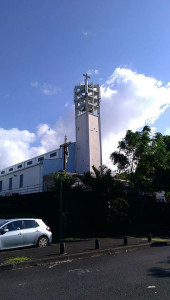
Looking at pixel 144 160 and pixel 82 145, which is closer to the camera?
pixel 144 160

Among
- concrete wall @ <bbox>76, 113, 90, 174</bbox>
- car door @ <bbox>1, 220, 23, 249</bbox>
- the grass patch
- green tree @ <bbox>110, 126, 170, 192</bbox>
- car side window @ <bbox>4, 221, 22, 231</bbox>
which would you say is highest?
concrete wall @ <bbox>76, 113, 90, 174</bbox>

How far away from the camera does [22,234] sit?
1100cm

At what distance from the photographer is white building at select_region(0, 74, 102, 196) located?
132 feet

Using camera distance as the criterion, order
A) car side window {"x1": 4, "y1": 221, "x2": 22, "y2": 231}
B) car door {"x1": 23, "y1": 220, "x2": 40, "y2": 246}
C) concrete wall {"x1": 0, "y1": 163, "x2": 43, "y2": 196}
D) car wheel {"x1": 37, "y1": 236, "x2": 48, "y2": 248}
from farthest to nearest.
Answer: concrete wall {"x1": 0, "y1": 163, "x2": 43, "y2": 196} → car wheel {"x1": 37, "y1": 236, "x2": 48, "y2": 248} → car door {"x1": 23, "y1": 220, "x2": 40, "y2": 246} → car side window {"x1": 4, "y1": 221, "x2": 22, "y2": 231}

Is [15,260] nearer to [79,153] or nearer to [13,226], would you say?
[13,226]

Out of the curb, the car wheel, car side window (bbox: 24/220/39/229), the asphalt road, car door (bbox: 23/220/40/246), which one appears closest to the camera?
the asphalt road

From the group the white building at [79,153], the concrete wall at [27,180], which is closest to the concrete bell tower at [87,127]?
the white building at [79,153]

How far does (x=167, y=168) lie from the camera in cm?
2342

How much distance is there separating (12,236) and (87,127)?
3280 centimetres

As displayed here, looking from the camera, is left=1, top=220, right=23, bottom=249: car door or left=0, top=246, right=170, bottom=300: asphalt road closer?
left=0, top=246, right=170, bottom=300: asphalt road

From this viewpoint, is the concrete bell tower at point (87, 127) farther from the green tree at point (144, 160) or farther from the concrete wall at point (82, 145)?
the green tree at point (144, 160)

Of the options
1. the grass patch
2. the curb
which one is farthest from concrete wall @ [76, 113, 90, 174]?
the grass patch

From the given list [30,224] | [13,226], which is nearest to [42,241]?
[30,224]

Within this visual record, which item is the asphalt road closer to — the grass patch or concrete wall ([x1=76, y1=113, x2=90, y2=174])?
the grass patch
